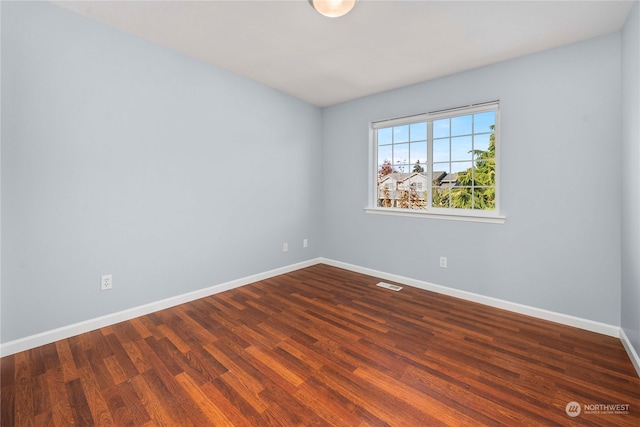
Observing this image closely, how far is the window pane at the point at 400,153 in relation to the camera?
11.8 ft

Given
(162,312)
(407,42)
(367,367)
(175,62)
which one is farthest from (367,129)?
(162,312)

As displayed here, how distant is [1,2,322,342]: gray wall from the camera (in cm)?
198

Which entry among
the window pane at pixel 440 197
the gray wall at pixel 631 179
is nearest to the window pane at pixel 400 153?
the window pane at pixel 440 197

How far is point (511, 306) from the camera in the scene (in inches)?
108

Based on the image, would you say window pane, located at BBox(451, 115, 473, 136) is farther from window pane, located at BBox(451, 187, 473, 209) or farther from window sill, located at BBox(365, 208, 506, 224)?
window sill, located at BBox(365, 208, 506, 224)

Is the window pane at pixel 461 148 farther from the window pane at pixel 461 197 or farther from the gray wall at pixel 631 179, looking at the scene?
the gray wall at pixel 631 179

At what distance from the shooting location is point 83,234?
2248mm

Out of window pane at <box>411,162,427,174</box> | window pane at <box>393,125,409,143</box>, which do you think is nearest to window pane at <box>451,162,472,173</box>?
window pane at <box>411,162,427,174</box>

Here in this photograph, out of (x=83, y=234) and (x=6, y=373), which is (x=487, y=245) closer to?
(x=83, y=234)

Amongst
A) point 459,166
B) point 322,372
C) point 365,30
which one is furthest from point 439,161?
point 322,372

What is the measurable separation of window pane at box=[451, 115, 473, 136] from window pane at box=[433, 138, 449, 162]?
132 millimetres

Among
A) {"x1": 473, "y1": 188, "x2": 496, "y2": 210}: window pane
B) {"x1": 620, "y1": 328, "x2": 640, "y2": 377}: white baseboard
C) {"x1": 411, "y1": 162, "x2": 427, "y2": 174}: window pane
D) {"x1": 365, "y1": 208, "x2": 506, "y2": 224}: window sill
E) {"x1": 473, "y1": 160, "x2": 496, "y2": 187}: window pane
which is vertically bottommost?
{"x1": 620, "y1": 328, "x2": 640, "y2": 377}: white baseboard

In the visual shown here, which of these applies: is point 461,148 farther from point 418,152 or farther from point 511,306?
point 511,306

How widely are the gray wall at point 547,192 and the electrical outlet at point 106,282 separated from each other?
3.16m
